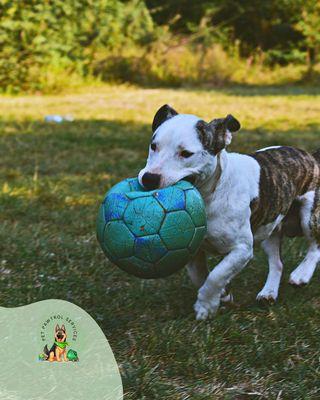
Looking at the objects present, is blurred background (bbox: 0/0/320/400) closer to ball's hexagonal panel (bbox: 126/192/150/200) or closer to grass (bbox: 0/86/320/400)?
grass (bbox: 0/86/320/400)

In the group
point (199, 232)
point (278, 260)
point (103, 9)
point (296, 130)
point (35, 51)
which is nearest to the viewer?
point (199, 232)

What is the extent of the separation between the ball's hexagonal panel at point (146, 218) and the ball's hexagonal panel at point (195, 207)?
15 cm

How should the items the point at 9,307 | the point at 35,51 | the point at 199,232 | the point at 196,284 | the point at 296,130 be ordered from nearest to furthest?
the point at 199,232 < the point at 9,307 < the point at 196,284 < the point at 296,130 < the point at 35,51

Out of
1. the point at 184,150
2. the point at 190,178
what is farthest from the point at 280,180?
the point at 184,150

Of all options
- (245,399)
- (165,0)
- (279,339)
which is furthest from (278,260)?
(165,0)

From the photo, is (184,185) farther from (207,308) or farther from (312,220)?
(312,220)

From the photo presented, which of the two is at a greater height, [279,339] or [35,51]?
[35,51]

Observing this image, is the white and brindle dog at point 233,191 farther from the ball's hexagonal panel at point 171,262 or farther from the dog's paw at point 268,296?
the ball's hexagonal panel at point 171,262

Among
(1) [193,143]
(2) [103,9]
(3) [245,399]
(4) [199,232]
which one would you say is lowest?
(3) [245,399]

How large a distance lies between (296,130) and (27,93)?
20.9 feet

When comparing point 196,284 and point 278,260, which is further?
point 278,260

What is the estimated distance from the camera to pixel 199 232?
3258mm

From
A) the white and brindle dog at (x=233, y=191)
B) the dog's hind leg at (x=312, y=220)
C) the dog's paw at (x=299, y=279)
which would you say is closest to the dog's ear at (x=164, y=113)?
the white and brindle dog at (x=233, y=191)

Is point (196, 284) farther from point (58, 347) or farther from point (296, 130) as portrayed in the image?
point (296, 130)
